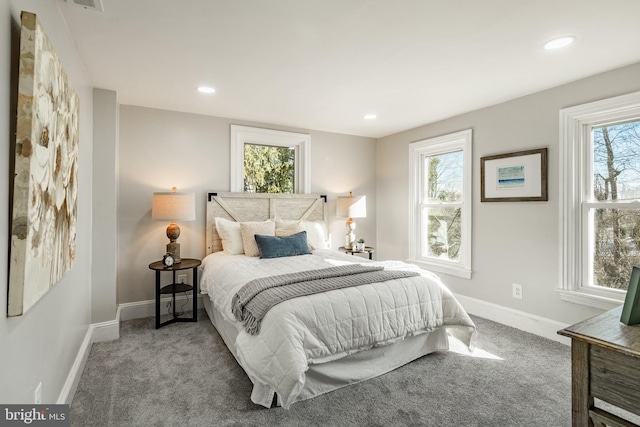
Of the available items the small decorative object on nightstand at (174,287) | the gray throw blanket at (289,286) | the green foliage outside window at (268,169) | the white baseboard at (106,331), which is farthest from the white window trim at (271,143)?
the gray throw blanket at (289,286)

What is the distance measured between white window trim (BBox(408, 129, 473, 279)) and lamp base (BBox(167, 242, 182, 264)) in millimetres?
2956

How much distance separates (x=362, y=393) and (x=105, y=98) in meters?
3.34

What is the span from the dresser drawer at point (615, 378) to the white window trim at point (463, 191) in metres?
2.71

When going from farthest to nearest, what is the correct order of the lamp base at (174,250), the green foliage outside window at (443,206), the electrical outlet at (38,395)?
the green foliage outside window at (443,206)
the lamp base at (174,250)
the electrical outlet at (38,395)

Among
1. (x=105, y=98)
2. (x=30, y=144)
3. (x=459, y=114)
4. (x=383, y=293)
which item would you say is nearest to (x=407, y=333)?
(x=383, y=293)

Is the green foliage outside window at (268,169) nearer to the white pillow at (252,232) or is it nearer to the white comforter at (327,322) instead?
the white pillow at (252,232)

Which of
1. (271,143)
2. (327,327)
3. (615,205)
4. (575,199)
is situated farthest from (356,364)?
(271,143)

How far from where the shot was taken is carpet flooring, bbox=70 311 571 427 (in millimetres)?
1904

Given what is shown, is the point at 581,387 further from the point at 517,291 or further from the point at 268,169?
the point at 268,169

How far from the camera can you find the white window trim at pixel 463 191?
12.5 ft

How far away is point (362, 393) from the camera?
7.05 ft

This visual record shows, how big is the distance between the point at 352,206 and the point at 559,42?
109 inches

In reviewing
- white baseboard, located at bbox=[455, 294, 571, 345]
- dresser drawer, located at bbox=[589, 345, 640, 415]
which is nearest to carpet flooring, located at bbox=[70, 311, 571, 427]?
white baseboard, located at bbox=[455, 294, 571, 345]

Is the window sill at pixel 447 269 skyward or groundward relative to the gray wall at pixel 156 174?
groundward
